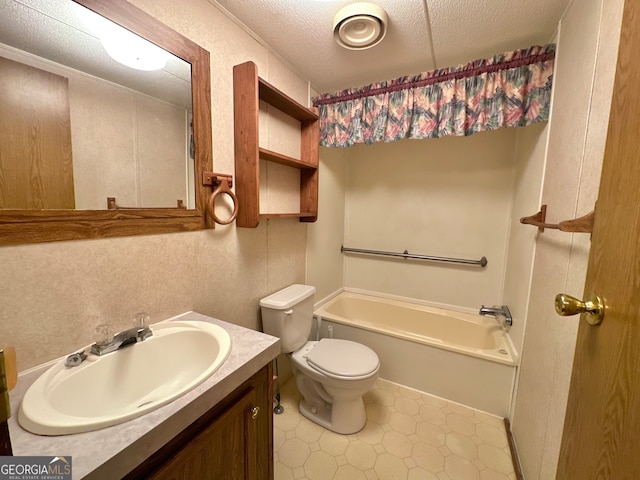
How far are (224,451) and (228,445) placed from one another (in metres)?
0.02

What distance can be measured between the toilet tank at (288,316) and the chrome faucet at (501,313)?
138 centimetres

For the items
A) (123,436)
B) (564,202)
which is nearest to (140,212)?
(123,436)

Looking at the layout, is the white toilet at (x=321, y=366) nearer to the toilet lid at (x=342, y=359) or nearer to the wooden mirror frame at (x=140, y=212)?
the toilet lid at (x=342, y=359)

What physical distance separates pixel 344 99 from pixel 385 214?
3.66ft

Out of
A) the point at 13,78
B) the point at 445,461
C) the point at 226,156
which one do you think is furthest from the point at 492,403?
the point at 13,78

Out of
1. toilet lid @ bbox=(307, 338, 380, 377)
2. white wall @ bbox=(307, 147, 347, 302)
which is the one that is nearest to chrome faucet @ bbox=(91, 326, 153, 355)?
toilet lid @ bbox=(307, 338, 380, 377)

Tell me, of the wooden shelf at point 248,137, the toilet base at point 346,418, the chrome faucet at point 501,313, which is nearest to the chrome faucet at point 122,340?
the wooden shelf at point 248,137

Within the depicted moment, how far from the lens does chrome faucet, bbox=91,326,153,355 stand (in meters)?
0.85

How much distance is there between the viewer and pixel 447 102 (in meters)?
1.62

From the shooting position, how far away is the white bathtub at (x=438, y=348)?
170 cm

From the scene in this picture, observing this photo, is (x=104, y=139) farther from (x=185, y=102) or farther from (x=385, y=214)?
(x=385, y=214)

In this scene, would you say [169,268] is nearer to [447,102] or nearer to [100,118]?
[100,118]

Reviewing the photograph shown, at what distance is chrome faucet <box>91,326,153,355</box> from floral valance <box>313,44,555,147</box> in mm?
1674

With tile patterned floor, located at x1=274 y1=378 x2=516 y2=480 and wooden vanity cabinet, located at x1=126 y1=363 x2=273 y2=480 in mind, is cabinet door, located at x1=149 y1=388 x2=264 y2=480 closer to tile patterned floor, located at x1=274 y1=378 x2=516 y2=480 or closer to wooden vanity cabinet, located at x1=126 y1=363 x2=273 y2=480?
wooden vanity cabinet, located at x1=126 y1=363 x2=273 y2=480
